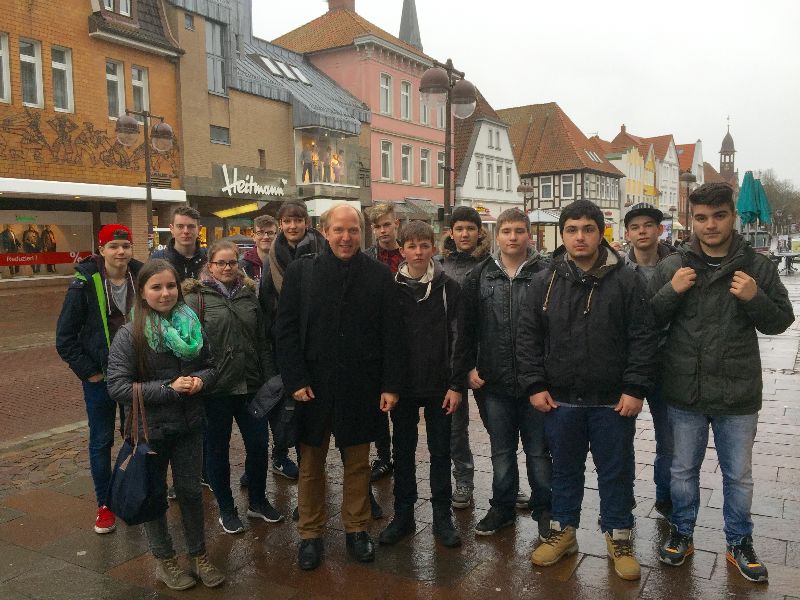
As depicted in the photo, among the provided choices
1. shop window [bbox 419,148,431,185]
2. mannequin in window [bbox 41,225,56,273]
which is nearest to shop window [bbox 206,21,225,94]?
mannequin in window [bbox 41,225,56,273]

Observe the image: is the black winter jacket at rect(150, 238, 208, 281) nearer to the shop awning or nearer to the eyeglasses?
the eyeglasses

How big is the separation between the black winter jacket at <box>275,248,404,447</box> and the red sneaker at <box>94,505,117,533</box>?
1.48m

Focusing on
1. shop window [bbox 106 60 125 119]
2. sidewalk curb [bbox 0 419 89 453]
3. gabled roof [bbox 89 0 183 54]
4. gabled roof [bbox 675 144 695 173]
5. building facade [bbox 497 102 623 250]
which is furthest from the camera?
gabled roof [bbox 675 144 695 173]

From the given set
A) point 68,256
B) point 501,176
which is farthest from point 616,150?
point 68,256

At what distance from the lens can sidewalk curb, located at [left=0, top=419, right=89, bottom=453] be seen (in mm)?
6340

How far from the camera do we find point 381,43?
31.7 meters

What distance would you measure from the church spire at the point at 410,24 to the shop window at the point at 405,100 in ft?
54.0

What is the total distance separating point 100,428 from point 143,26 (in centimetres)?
2001

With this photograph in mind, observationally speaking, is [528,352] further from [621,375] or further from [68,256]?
[68,256]

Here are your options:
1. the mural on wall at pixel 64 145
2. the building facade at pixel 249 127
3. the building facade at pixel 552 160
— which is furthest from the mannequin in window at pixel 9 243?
the building facade at pixel 552 160

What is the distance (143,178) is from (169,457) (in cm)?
1923

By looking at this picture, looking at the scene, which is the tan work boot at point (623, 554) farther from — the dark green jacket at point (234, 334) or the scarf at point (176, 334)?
A: the scarf at point (176, 334)

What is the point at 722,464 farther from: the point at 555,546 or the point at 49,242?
the point at 49,242

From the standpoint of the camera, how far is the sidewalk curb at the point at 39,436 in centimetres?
634
